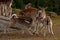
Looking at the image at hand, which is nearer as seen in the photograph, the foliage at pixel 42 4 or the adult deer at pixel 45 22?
the adult deer at pixel 45 22

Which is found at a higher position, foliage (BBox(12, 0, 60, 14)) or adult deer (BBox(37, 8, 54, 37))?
adult deer (BBox(37, 8, 54, 37))

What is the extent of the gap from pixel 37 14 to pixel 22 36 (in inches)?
56.4

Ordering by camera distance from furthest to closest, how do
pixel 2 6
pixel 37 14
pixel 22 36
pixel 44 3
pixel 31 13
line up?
pixel 44 3 < pixel 2 6 < pixel 31 13 < pixel 37 14 < pixel 22 36

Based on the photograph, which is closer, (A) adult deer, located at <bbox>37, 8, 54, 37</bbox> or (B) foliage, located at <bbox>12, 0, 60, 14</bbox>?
(A) adult deer, located at <bbox>37, 8, 54, 37</bbox>

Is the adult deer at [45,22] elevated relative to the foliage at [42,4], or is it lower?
elevated

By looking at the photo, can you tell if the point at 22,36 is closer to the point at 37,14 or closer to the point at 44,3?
the point at 37,14

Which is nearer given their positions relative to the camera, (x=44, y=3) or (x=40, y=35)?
(x=40, y=35)

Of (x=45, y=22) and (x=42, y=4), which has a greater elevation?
(x=45, y=22)

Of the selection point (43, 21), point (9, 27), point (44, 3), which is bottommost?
point (44, 3)

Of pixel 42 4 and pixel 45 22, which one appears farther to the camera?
pixel 42 4

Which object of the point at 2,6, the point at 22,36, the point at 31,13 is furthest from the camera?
the point at 2,6

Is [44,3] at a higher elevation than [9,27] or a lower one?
lower

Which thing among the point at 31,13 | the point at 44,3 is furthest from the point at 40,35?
the point at 44,3

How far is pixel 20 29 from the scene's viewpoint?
13.8 meters
